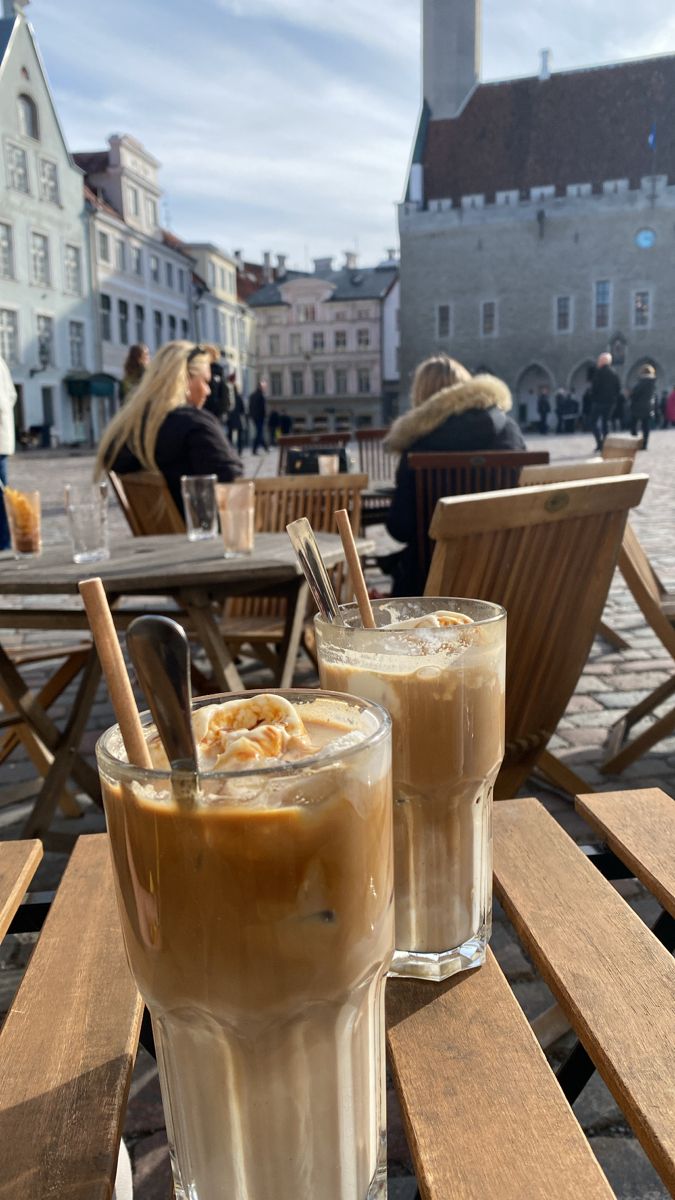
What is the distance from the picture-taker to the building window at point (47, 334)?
34819 millimetres

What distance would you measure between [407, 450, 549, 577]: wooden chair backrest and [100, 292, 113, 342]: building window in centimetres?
3721

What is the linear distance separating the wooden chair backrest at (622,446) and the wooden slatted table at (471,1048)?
12.1 ft

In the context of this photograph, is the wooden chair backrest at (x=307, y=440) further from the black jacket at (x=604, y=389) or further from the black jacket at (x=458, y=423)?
the black jacket at (x=604, y=389)

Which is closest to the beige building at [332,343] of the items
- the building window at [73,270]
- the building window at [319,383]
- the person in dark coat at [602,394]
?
the building window at [319,383]

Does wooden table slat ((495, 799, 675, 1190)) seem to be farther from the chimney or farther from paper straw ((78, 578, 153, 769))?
the chimney

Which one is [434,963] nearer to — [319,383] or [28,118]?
[28,118]

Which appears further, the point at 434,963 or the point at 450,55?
the point at 450,55

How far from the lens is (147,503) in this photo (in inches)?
180

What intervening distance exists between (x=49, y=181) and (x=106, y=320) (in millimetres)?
6031

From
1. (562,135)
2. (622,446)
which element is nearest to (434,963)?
(622,446)

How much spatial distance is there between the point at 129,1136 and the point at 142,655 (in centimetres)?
160

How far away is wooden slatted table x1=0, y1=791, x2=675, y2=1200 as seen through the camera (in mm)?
652

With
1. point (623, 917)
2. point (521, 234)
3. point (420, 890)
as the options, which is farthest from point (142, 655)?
point (521, 234)

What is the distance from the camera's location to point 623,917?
948 mm
